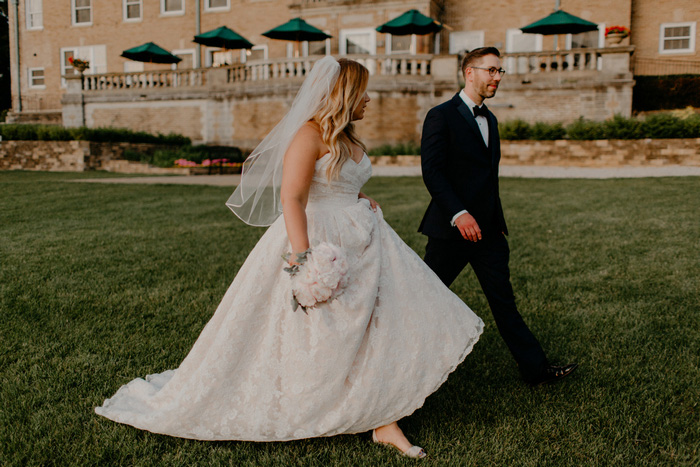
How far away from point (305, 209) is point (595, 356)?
2616 mm

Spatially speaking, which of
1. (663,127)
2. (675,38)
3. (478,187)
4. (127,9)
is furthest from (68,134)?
(675,38)

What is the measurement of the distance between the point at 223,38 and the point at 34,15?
15931mm

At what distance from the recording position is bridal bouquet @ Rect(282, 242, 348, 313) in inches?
104

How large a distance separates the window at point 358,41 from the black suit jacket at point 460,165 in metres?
23.3

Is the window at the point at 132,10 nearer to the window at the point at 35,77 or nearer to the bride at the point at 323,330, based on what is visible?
the window at the point at 35,77

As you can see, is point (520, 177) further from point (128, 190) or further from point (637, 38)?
point (637, 38)

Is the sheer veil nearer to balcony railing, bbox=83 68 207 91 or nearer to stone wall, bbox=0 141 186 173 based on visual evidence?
stone wall, bbox=0 141 186 173

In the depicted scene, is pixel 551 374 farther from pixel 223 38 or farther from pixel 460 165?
pixel 223 38

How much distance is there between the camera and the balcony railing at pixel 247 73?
72.0ft

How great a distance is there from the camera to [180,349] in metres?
4.31

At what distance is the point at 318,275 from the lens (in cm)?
263

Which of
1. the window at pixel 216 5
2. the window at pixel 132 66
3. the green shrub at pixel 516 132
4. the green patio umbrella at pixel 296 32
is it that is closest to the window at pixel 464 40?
the green patio umbrella at pixel 296 32

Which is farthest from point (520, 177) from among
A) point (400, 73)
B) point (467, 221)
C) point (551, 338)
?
point (467, 221)

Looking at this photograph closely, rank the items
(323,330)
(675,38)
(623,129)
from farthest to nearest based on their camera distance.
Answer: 1. (675,38)
2. (623,129)
3. (323,330)
